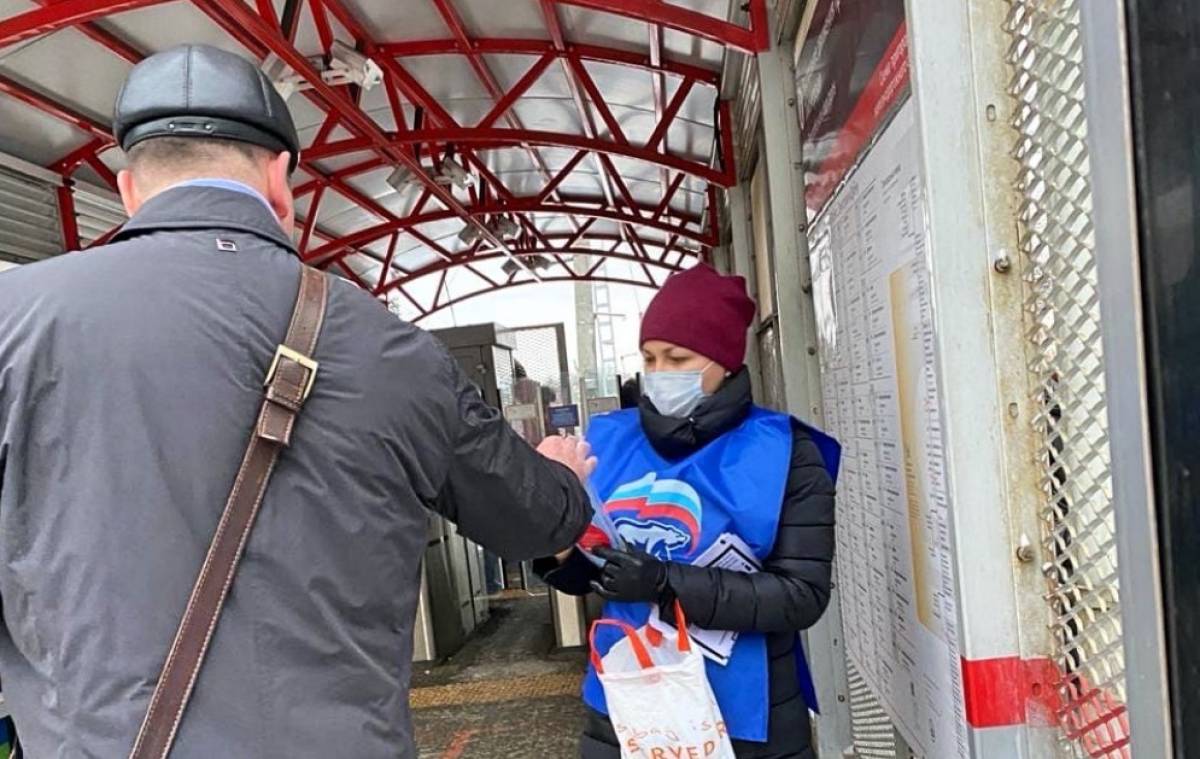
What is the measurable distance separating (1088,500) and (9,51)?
5757 mm

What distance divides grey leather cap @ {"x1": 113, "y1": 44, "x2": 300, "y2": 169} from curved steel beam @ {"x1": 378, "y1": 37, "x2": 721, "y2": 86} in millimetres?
4807

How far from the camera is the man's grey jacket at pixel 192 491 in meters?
0.89

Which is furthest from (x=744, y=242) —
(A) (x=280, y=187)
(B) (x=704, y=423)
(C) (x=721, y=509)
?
(A) (x=280, y=187)

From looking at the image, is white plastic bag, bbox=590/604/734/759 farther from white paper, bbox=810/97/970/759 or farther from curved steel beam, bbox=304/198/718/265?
curved steel beam, bbox=304/198/718/265

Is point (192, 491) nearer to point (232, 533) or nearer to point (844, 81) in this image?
point (232, 533)

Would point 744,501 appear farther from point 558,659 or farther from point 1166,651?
point 558,659

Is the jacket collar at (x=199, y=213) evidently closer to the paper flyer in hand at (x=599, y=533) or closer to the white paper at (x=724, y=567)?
the paper flyer in hand at (x=599, y=533)

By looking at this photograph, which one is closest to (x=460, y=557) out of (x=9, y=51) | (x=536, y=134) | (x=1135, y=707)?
(x=536, y=134)

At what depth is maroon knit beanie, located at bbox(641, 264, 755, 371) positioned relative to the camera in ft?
5.33

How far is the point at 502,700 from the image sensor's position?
455 centimetres

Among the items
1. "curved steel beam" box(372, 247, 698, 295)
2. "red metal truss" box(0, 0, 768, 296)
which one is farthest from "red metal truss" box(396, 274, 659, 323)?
"red metal truss" box(0, 0, 768, 296)

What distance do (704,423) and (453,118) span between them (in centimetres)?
636

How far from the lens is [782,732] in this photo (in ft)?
4.85

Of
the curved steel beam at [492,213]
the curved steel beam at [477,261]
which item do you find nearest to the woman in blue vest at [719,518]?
the curved steel beam at [492,213]
